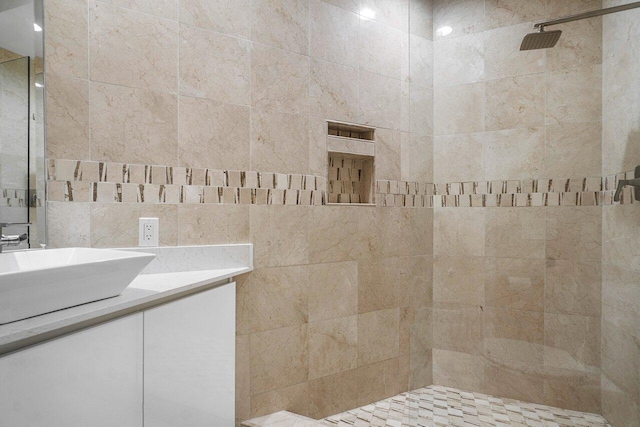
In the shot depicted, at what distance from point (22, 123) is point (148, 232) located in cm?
60

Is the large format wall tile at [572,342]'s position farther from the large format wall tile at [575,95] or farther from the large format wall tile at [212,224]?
the large format wall tile at [212,224]

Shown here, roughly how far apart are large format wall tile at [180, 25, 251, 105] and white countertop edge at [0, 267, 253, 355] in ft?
2.73

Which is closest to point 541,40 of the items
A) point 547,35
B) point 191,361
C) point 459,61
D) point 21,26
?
point 547,35

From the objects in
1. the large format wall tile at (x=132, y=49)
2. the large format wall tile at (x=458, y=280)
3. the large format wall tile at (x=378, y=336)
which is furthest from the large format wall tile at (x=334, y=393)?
the large format wall tile at (x=132, y=49)

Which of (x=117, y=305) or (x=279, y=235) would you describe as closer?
(x=117, y=305)

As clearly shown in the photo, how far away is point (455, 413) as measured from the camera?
176cm

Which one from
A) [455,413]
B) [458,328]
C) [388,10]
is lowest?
[455,413]

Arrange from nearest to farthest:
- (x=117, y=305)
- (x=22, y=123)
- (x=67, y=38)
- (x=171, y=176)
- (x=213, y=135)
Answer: (x=117, y=305)
(x=22, y=123)
(x=67, y=38)
(x=171, y=176)
(x=213, y=135)

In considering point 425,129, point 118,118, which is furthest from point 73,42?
point 425,129

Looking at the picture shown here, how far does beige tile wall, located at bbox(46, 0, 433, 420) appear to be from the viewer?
163cm

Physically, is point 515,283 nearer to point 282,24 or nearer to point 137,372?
point 137,372

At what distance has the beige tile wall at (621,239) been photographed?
1.25 meters

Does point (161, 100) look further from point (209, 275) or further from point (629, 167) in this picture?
point (629, 167)

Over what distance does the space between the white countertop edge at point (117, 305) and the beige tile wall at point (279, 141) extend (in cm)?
22
